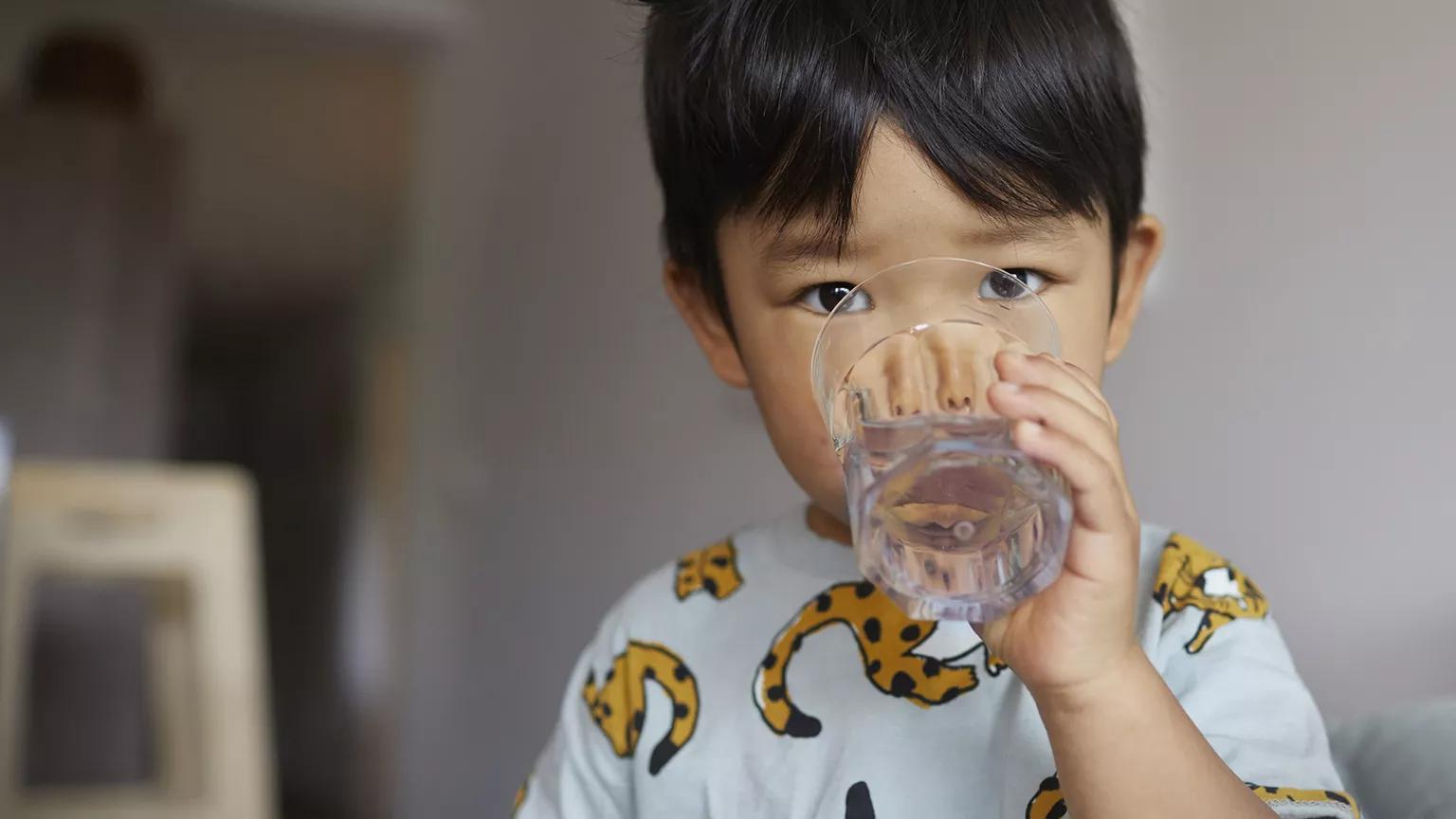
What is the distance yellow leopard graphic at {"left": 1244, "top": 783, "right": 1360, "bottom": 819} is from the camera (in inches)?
21.8

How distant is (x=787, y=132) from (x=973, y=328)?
0.20 m

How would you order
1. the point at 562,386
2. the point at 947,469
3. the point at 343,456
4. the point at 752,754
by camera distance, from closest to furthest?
the point at 947,469 → the point at 752,754 → the point at 562,386 → the point at 343,456

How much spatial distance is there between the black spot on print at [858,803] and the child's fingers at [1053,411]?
277 mm

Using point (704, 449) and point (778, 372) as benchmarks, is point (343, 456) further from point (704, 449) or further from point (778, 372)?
point (778, 372)

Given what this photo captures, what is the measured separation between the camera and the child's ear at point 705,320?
2.69 feet

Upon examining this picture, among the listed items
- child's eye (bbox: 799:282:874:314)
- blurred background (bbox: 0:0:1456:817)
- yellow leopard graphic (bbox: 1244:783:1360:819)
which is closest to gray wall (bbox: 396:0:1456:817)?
blurred background (bbox: 0:0:1456:817)

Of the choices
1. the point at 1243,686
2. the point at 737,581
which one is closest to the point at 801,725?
the point at 737,581

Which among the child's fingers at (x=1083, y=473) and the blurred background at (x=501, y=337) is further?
the blurred background at (x=501, y=337)

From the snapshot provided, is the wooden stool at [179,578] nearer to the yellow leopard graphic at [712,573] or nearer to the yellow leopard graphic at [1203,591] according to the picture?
the yellow leopard graphic at [712,573]

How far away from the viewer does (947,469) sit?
0.50 metres

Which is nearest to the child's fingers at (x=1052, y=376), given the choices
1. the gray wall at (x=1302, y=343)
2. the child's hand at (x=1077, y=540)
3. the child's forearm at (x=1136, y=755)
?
the child's hand at (x=1077, y=540)

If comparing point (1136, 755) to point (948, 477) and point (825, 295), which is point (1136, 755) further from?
point (825, 295)

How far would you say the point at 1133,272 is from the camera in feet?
2.61

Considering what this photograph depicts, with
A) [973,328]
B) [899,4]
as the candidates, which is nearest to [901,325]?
[973,328]
